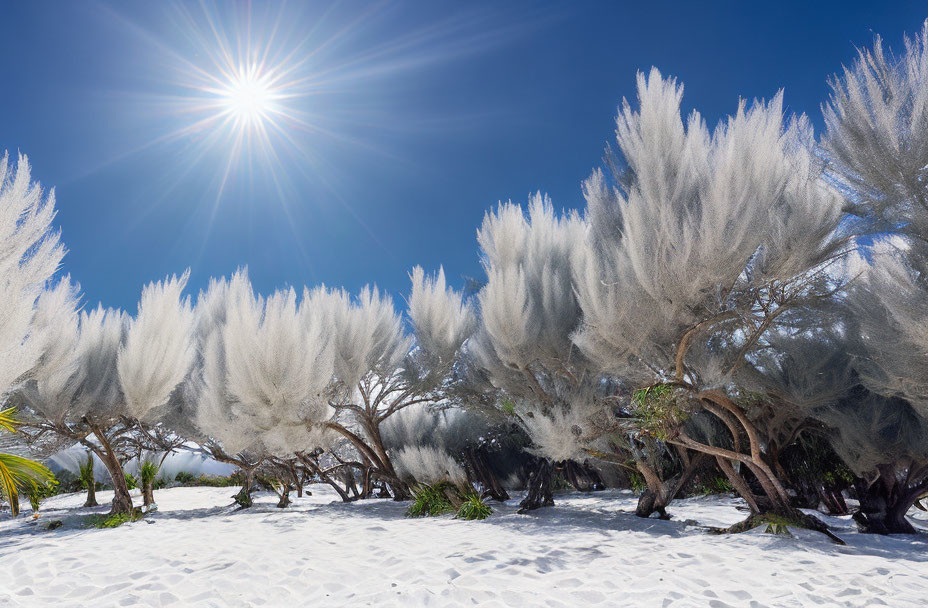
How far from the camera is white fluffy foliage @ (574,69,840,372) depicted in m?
5.18

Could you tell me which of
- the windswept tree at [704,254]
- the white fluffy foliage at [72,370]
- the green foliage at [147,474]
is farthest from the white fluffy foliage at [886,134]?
the green foliage at [147,474]

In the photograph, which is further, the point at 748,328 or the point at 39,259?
the point at 748,328

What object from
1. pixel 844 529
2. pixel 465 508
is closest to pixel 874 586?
pixel 844 529

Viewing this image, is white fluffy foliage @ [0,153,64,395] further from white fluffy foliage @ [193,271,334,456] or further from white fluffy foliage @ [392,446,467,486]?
white fluffy foliage @ [392,446,467,486]

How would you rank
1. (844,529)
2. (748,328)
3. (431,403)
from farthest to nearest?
(431,403) → (844,529) → (748,328)

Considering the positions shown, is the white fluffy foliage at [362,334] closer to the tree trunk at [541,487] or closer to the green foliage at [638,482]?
the tree trunk at [541,487]

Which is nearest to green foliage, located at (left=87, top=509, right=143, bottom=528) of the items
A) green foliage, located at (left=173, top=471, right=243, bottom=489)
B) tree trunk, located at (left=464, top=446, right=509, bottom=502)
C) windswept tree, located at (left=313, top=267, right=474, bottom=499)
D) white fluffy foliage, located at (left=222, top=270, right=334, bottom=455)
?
white fluffy foliage, located at (left=222, top=270, right=334, bottom=455)

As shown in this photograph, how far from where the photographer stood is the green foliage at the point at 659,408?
5.91m

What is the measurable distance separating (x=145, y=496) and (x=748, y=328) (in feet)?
40.4

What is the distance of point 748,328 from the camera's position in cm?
612

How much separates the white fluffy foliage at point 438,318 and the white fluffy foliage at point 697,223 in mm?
4411

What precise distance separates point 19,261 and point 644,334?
21.0ft

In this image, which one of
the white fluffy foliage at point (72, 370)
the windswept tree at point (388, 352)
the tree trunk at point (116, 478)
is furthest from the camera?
the windswept tree at point (388, 352)

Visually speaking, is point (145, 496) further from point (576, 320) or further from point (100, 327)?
point (576, 320)
